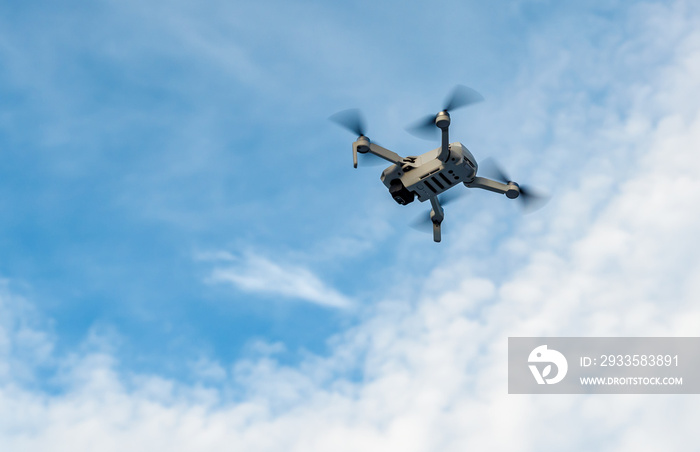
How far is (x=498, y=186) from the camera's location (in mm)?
55375

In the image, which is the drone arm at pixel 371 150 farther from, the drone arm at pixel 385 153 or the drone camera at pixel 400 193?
the drone camera at pixel 400 193

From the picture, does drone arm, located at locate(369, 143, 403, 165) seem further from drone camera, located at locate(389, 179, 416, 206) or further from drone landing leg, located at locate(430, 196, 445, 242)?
drone landing leg, located at locate(430, 196, 445, 242)

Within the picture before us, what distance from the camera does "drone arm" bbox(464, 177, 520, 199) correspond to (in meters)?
54.6

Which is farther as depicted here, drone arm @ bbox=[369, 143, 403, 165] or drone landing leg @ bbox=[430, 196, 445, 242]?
drone landing leg @ bbox=[430, 196, 445, 242]

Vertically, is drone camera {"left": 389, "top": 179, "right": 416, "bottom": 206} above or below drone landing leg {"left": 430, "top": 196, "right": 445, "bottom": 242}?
below

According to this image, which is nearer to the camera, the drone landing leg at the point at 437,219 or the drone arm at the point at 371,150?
the drone arm at the point at 371,150

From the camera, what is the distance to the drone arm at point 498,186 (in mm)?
54625

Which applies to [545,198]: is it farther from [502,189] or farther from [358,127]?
[358,127]

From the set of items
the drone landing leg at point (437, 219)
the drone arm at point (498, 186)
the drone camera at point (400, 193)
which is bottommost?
the drone camera at point (400, 193)

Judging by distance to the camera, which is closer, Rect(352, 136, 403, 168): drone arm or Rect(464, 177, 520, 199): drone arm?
Rect(352, 136, 403, 168): drone arm

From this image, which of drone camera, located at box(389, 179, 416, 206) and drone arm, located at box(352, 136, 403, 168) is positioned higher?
drone arm, located at box(352, 136, 403, 168)

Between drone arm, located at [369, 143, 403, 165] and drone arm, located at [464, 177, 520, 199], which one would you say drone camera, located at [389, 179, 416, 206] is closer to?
drone arm, located at [369, 143, 403, 165]

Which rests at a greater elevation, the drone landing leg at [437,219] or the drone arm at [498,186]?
the drone arm at [498,186]

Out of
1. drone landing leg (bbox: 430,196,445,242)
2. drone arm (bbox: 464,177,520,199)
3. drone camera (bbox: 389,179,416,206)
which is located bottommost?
drone camera (bbox: 389,179,416,206)
